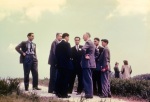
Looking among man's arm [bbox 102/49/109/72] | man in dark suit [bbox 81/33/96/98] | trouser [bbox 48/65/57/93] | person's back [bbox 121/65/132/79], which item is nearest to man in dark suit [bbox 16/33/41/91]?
trouser [bbox 48/65/57/93]

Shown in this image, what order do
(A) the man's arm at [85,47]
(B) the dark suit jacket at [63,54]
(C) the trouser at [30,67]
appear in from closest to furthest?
(B) the dark suit jacket at [63,54], (A) the man's arm at [85,47], (C) the trouser at [30,67]

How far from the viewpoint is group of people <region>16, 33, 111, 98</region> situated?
504 inches

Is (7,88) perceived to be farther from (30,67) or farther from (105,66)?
(105,66)

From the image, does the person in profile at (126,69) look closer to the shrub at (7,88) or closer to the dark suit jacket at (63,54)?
the dark suit jacket at (63,54)

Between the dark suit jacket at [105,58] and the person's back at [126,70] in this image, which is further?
the person's back at [126,70]

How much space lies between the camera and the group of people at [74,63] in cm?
1281

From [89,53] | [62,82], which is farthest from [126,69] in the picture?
[62,82]

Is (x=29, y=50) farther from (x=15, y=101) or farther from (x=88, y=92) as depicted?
(x=15, y=101)

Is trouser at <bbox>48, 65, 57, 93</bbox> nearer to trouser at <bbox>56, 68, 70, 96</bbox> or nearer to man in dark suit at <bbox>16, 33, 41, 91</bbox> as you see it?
man in dark suit at <bbox>16, 33, 41, 91</bbox>

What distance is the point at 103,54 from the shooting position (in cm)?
1389

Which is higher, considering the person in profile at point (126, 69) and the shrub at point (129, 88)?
the person in profile at point (126, 69)

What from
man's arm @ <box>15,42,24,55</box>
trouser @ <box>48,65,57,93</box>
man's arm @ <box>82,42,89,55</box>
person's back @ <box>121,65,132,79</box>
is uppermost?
man's arm @ <box>15,42,24,55</box>

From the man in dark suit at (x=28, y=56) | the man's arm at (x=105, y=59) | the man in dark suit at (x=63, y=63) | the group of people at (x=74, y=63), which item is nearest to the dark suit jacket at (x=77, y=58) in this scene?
the group of people at (x=74, y=63)

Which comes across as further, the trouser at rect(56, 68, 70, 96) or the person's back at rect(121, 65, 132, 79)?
the person's back at rect(121, 65, 132, 79)
